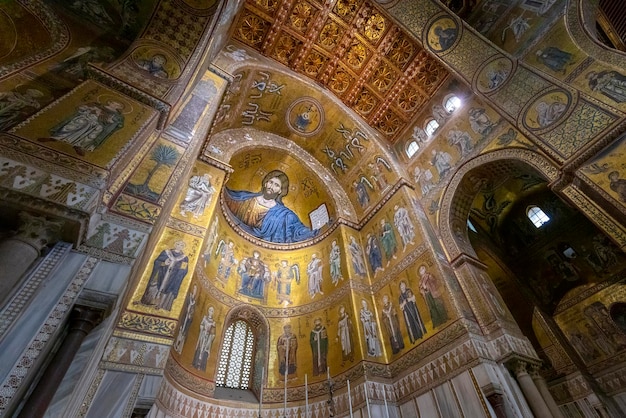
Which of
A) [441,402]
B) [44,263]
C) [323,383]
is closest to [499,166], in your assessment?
[441,402]

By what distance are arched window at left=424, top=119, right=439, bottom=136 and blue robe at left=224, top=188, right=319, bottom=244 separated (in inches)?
228

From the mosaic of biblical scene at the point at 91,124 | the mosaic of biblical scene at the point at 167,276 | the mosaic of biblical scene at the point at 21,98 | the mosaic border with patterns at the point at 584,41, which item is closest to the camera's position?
the mosaic of biblical scene at the point at 91,124

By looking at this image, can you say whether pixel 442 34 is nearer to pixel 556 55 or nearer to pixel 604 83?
pixel 556 55

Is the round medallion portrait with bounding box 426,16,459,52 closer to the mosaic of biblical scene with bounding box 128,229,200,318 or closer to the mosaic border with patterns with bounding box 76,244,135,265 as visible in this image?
the mosaic of biblical scene with bounding box 128,229,200,318

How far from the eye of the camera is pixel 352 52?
1216 cm

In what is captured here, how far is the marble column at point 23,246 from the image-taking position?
300cm

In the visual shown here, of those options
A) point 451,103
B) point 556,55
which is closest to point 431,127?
point 451,103

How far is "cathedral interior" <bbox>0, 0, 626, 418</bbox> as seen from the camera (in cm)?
378

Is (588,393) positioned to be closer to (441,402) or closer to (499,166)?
(441,402)

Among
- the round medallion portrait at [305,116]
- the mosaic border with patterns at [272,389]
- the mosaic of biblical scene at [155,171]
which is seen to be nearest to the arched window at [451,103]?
the round medallion portrait at [305,116]

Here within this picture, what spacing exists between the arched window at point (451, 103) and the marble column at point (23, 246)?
1126 cm

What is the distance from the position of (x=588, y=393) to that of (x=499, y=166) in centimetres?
706

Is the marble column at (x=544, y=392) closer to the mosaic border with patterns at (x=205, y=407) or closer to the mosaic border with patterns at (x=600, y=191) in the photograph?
the mosaic border with patterns at (x=600, y=191)

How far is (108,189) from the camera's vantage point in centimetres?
424
